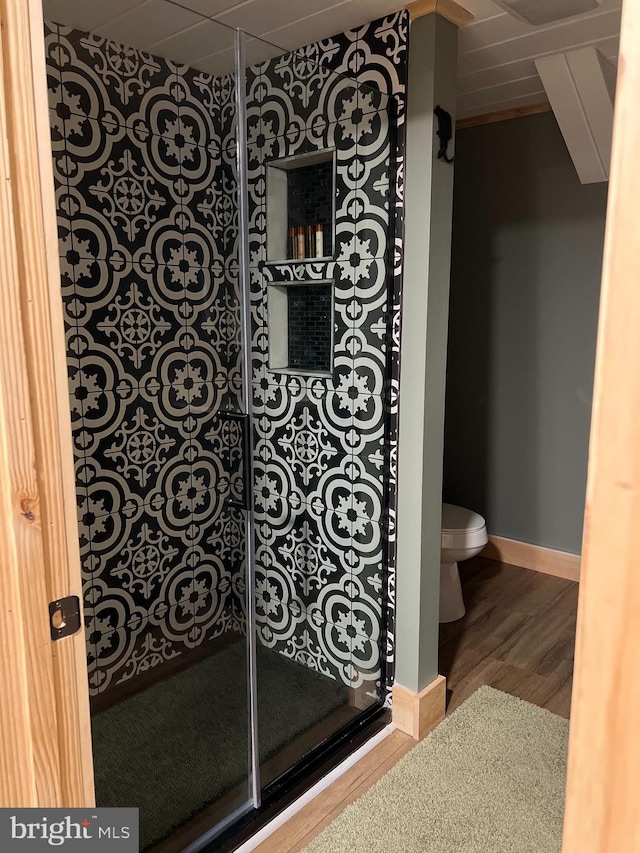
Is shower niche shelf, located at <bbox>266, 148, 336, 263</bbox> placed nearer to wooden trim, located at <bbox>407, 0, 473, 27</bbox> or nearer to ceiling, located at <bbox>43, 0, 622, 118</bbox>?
ceiling, located at <bbox>43, 0, 622, 118</bbox>

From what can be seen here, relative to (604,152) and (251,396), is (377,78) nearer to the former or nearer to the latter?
(251,396)

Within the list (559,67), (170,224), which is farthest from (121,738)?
(559,67)

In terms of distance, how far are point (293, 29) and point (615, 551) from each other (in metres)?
2.07

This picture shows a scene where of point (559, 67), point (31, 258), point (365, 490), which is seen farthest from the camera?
point (559, 67)

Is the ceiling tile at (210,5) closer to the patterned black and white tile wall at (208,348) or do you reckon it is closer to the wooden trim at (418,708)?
the patterned black and white tile wall at (208,348)

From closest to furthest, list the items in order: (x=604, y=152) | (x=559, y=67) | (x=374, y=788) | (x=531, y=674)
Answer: (x=374, y=788), (x=559, y=67), (x=531, y=674), (x=604, y=152)

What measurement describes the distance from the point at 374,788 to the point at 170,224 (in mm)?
1764

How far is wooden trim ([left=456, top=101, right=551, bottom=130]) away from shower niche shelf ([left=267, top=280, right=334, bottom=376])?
5.89ft

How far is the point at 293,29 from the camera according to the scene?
2029 millimetres

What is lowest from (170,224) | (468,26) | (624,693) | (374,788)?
(374,788)

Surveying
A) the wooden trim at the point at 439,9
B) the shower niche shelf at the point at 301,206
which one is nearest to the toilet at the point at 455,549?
the shower niche shelf at the point at 301,206

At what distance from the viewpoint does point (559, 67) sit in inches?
95.1

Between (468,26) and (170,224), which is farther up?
(468,26)

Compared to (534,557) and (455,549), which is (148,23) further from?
(534,557)
